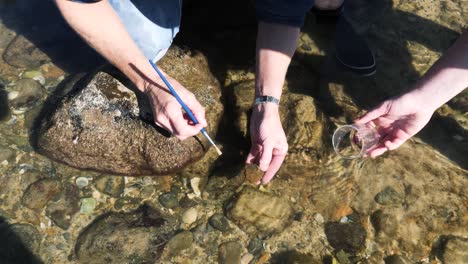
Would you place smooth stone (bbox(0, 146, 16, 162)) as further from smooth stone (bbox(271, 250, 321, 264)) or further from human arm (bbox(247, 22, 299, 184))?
smooth stone (bbox(271, 250, 321, 264))

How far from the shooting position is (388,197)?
3316mm

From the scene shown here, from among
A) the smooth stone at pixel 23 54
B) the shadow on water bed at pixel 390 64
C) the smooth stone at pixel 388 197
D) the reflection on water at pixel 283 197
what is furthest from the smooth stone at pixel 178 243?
the smooth stone at pixel 23 54

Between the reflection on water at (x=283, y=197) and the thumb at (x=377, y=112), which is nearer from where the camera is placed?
the thumb at (x=377, y=112)

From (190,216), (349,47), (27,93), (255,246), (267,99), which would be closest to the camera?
(267,99)

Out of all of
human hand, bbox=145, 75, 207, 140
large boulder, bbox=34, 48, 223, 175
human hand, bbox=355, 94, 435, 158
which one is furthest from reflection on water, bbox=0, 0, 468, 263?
human hand, bbox=145, 75, 207, 140

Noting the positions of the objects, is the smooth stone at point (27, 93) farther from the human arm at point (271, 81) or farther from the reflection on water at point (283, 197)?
the human arm at point (271, 81)

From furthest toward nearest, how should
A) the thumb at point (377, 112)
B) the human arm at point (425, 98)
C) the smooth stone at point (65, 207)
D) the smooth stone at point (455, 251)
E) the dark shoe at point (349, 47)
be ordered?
the dark shoe at point (349, 47)
the smooth stone at point (65, 207)
the smooth stone at point (455, 251)
the thumb at point (377, 112)
the human arm at point (425, 98)

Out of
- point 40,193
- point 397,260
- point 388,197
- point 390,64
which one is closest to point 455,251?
point 397,260

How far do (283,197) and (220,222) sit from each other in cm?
55

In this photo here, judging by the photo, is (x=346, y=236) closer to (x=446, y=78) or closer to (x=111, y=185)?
(x=446, y=78)

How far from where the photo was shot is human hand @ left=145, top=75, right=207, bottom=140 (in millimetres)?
2670

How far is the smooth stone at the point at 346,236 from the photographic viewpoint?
315cm

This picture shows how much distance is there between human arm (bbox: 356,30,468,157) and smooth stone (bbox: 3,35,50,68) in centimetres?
332

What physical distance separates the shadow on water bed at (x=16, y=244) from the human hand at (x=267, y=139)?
72.4 inches
